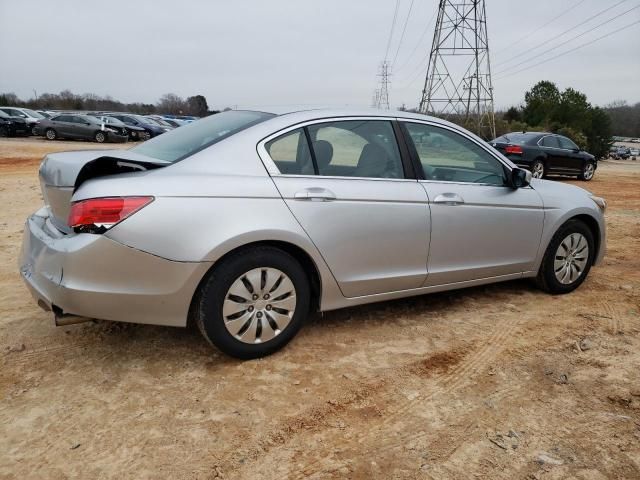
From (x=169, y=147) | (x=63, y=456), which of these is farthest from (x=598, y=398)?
(x=169, y=147)

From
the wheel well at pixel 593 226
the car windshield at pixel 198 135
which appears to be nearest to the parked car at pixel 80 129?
the car windshield at pixel 198 135

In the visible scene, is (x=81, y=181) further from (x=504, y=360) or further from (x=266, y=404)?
(x=504, y=360)

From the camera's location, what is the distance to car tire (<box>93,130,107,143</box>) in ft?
87.3

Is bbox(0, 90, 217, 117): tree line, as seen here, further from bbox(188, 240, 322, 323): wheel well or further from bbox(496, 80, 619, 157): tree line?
bbox(188, 240, 322, 323): wheel well

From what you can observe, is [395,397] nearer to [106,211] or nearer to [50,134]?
[106,211]

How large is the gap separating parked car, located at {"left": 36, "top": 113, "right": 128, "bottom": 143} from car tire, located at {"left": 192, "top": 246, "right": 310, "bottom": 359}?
26.2 metres

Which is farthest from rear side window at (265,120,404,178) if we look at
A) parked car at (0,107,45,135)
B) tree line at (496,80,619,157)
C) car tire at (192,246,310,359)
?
tree line at (496,80,619,157)

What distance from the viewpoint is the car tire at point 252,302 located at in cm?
293

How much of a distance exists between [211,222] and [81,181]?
73 cm

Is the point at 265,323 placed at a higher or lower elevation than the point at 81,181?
lower

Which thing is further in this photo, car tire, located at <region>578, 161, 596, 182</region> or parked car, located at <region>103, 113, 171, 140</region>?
parked car, located at <region>103, 113, 171, 140</region>

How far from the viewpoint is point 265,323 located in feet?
10.3

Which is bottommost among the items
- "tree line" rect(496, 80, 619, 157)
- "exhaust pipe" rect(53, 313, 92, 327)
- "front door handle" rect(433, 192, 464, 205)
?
"exhaust pipe" rect(53, 313, 92, 327)

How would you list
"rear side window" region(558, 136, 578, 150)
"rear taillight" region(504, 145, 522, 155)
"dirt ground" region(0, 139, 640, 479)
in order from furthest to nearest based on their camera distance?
"rear side window" region(558, 136, 578, 150), "rear taillight" region(504, 145, 522, 155), "dirt ground" region(0, 139, 640, 479)
